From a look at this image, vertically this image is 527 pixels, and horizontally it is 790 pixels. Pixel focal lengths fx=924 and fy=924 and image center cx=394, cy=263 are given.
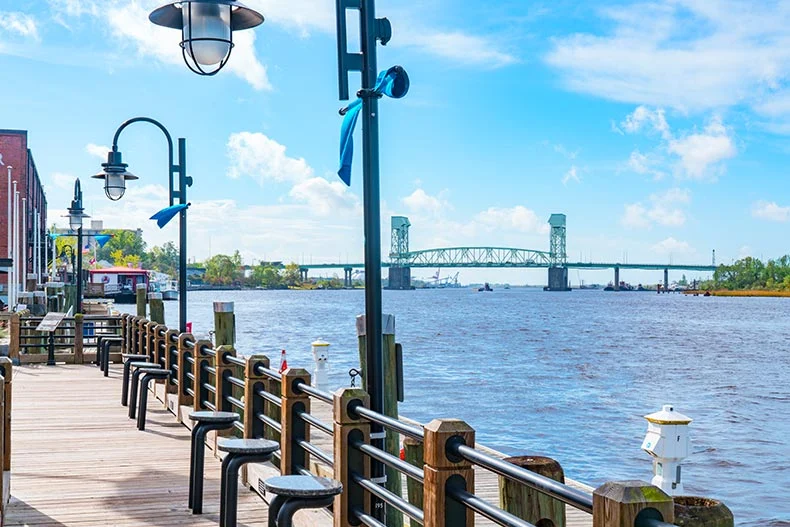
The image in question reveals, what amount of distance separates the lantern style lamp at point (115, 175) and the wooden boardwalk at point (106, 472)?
4104 mm

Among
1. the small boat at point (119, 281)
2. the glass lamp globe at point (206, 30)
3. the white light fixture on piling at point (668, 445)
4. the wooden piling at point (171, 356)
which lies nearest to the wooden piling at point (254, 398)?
the glass lamp globe at point (206, 30)

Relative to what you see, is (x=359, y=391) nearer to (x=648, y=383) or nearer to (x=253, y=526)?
(x=253, y=526)

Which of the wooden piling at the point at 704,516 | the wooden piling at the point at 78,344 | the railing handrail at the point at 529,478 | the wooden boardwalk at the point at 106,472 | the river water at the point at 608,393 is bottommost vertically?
the river water at the point at 608,393

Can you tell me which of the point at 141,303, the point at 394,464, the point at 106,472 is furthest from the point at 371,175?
the point at 141,303

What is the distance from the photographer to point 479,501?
4.29m

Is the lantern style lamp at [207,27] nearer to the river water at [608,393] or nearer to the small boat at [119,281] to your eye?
the river water at [608,393]

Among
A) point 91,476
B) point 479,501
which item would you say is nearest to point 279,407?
point 91,476

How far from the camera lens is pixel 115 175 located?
1764cm

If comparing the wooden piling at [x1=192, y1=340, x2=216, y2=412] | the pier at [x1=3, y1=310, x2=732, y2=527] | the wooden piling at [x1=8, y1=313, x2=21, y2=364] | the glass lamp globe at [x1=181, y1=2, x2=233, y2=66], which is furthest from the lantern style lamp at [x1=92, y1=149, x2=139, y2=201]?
the glass lamp globe at [x1=181, y1=2, x2=233, y2=66]

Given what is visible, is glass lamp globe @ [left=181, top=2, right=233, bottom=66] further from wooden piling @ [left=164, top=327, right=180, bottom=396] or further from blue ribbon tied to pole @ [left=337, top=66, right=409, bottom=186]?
wooden piling @ [left=164, top=327, right=180, bottom=396]

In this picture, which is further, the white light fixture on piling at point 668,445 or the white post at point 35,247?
the white post at point 35,247

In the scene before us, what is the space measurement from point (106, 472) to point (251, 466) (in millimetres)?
1828

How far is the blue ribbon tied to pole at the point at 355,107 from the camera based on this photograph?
6.33 metres

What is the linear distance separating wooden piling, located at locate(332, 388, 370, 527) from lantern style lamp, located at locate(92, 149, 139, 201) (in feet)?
41.0
